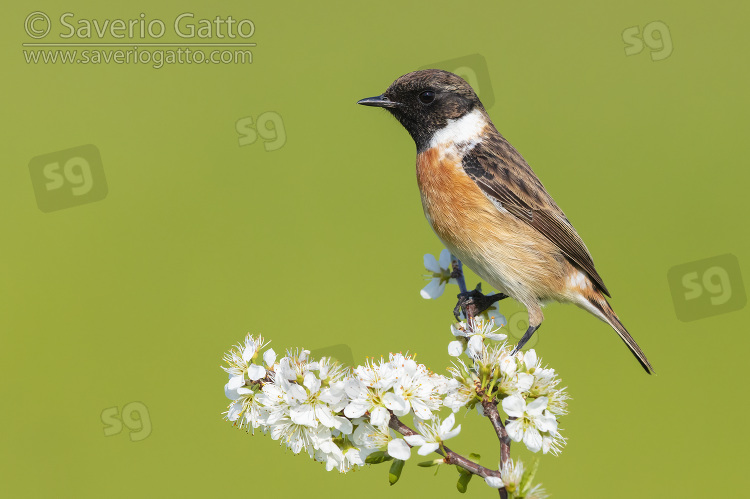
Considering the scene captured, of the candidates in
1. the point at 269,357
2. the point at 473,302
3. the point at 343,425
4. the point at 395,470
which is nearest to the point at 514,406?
the point at 395,470

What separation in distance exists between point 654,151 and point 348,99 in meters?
3.23

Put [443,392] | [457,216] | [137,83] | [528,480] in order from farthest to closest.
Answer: [137,83] < [457,216] < [443,392] < [528,480]

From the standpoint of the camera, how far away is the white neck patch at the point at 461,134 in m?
4.01

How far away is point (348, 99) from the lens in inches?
318

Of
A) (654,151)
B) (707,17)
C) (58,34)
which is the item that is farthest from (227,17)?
(707,17)

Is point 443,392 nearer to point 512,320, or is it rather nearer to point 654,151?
point 512,320

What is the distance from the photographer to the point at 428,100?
156 inches

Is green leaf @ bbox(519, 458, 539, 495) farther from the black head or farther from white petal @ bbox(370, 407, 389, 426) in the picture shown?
the black head

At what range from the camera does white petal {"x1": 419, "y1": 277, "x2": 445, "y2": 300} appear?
342 cm

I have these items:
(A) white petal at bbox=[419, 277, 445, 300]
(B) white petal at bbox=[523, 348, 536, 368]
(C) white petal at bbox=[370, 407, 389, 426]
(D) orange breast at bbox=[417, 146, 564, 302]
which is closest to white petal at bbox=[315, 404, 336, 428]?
(C) white petal at bbox=[370, 407, 389, 426]

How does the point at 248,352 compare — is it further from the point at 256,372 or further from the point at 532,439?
the point at 532,439

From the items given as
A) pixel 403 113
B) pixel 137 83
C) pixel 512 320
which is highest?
pixel 137 83

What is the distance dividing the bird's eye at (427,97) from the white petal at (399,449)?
2.20m

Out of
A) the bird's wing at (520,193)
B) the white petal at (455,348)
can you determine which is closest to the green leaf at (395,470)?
the white petal at (455,348)
